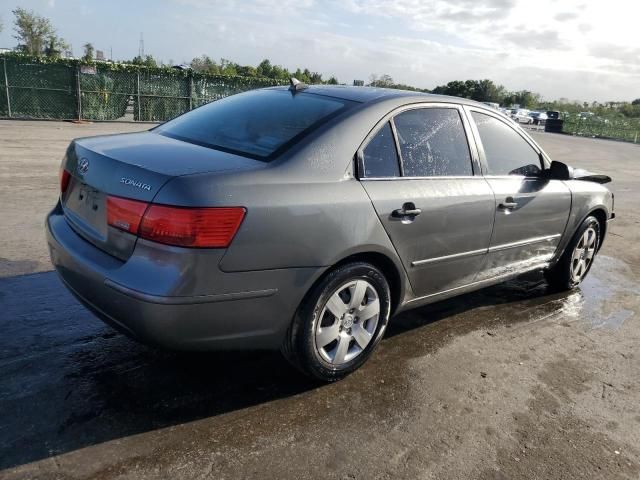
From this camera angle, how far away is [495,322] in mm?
4371

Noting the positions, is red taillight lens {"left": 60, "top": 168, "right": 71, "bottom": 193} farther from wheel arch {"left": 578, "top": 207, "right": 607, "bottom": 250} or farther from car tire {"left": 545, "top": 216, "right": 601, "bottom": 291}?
wheel arch {"left": 578, "top": 207, "right": 607, "bottom": 250}

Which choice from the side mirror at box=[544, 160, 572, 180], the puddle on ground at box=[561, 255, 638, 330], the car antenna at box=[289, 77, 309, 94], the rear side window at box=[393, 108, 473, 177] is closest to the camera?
the rear side window at box=[393, 108, 473, 177]

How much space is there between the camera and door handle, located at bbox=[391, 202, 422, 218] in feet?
10.4

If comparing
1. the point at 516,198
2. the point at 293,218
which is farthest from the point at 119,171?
the point at 516,198

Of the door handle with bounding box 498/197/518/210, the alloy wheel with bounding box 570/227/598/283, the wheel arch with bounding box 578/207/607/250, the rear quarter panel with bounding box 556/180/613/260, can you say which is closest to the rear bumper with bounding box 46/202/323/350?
the door handle with bounding box 498/197/518/210

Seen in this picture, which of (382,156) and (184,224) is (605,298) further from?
(184,224)

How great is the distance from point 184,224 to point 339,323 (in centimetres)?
111

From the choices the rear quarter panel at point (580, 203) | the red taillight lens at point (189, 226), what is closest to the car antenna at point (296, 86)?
the red taillight lens at point (189, 226)

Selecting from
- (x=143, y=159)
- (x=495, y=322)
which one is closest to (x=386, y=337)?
(x=495, y=322)

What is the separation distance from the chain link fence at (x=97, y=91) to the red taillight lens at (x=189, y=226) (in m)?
18.1

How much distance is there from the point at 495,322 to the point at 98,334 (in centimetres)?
295

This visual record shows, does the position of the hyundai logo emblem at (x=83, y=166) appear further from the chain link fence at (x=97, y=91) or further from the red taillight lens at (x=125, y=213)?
the chain link fence at (x=97, y=91)

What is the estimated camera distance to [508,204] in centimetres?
401

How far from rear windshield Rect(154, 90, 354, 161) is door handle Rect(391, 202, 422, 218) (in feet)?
2.20
